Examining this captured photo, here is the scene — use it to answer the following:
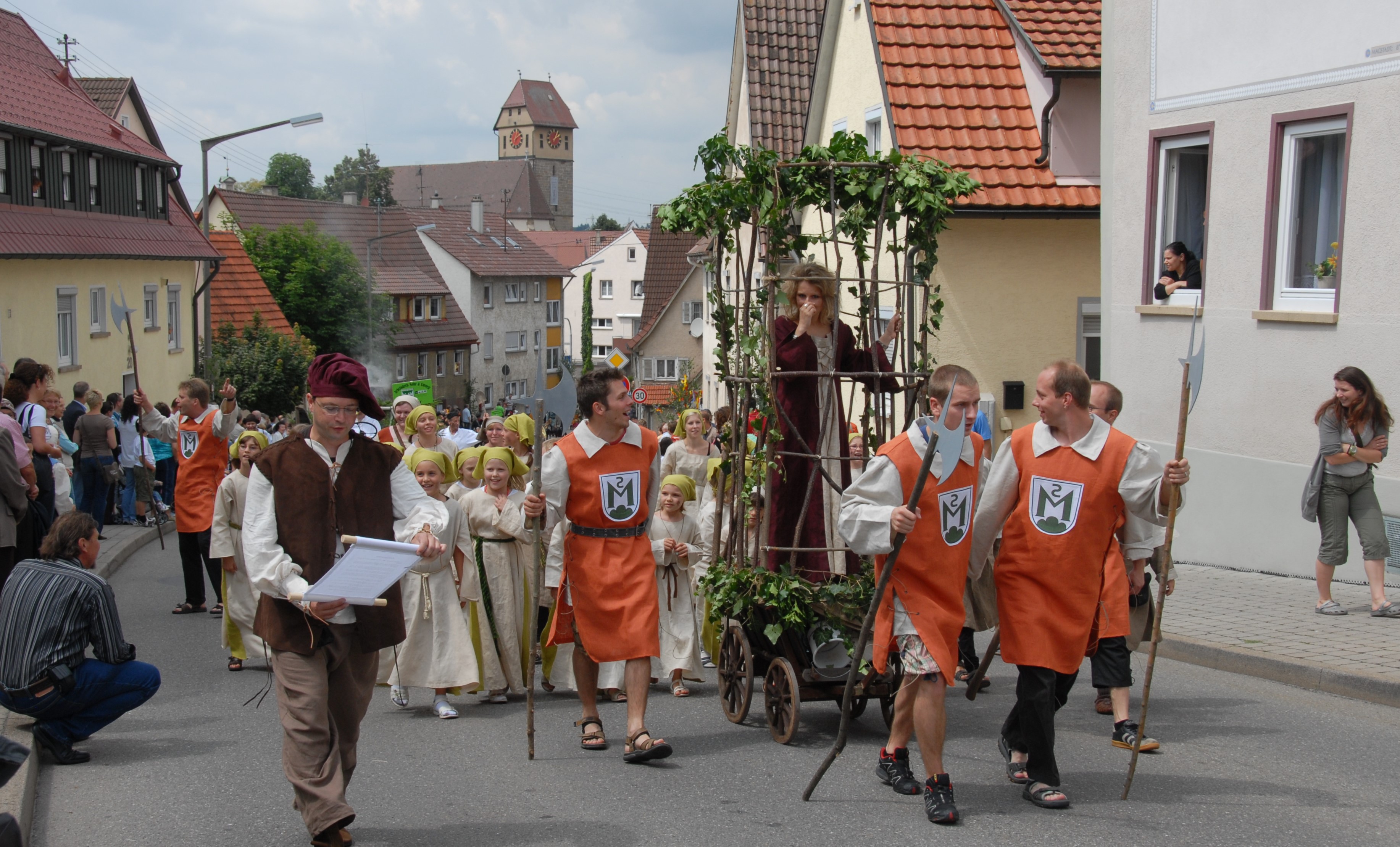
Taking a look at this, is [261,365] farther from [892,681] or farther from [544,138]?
[544,138]

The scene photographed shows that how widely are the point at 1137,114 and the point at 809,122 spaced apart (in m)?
10.4

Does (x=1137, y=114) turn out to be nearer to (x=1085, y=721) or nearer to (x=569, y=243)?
(x=1085, y=721)

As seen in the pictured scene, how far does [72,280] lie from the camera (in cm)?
2620

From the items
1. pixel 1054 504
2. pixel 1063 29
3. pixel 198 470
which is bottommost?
pixel 198 470

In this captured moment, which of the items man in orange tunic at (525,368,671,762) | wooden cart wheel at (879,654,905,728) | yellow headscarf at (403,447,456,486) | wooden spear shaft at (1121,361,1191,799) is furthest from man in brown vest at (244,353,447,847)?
yellow headscarf at (403,447,456,486)

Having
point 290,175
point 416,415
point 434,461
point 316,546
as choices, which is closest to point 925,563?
point 316,546

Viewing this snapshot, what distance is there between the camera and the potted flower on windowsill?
11.2 m

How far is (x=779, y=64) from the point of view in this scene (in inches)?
1087

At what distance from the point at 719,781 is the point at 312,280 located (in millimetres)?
54220

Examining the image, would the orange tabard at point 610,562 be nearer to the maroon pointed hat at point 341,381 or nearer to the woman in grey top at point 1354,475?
the maroon pointed hat at point 341,381

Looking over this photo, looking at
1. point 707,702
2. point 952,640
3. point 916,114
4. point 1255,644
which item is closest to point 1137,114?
point 916,114

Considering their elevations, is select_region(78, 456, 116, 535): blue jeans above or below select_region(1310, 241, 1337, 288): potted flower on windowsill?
below

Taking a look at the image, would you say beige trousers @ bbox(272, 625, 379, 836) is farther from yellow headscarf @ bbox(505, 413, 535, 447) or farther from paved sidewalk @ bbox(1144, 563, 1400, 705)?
paved sidewalk @ bbox(1144, 563, 1400, 705)

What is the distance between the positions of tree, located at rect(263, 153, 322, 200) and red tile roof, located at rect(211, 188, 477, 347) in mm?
56231
